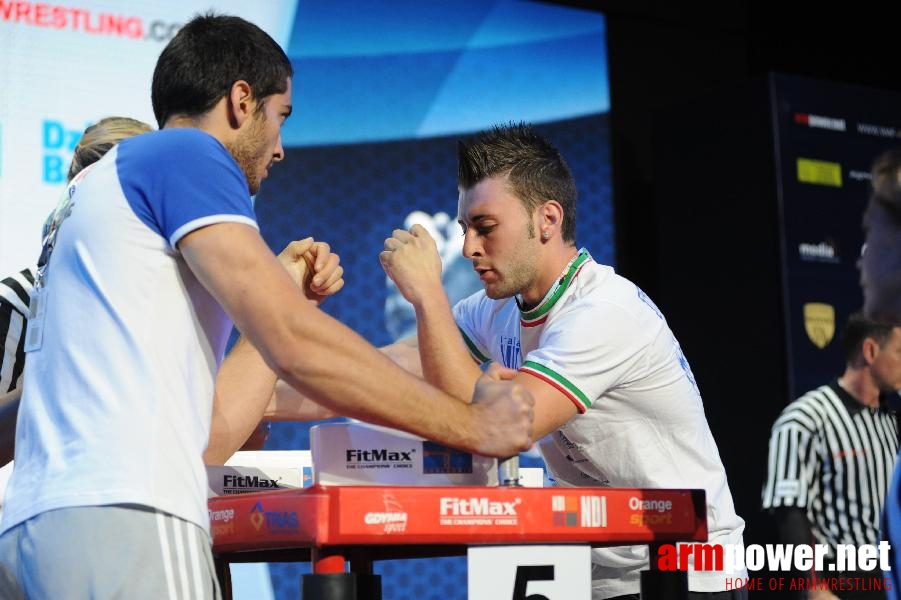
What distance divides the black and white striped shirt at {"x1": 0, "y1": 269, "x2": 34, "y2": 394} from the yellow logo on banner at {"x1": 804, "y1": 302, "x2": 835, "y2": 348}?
316cm

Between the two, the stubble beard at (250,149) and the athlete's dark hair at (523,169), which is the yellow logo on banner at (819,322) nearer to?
the athlete's dark hair at (523,169)

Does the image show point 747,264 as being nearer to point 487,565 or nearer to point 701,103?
point 701,103

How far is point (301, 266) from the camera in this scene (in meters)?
2.11

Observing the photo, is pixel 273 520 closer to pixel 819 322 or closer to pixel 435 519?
pixel 435 519

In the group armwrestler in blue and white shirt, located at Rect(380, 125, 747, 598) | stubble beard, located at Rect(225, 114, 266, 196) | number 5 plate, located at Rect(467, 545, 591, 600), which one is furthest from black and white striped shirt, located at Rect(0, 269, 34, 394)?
number 5 plate, located at Rect(467, 545, 591, 600)

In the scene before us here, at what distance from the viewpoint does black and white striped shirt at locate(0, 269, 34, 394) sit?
239 centimetres

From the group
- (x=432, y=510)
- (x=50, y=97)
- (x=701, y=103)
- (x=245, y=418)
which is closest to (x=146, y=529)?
(x=432, y=510)

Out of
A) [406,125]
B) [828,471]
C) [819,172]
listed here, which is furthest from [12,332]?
[819,172]

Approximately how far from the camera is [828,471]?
4.11 metres

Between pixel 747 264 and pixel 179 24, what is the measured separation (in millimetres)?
2442

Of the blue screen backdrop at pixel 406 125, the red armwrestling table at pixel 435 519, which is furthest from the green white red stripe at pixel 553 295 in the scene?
the blue screen backdrop at pixel 406 125

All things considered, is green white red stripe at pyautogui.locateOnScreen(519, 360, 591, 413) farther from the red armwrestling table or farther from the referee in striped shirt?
the referee in striped shirt

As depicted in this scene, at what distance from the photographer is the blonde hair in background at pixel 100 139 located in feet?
7.65

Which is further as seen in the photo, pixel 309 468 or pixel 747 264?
pixel 747 264
